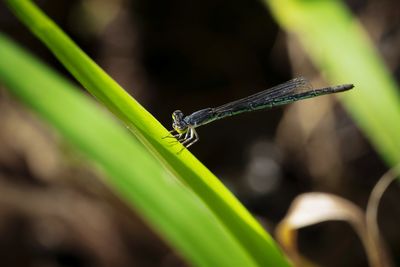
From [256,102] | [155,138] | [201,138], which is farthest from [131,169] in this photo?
[201,138]

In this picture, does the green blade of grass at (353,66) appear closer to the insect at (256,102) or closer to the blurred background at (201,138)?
the insect at (256,102)

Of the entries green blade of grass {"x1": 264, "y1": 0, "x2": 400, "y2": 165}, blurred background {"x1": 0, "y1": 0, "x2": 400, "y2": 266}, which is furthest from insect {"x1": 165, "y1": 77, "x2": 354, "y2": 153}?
blurred background {"x1": 0, "y1": 0, "x2": 400, "y2": 266}

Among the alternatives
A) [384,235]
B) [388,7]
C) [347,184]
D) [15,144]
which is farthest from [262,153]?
[15,144]

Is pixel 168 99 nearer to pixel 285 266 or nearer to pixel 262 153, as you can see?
pixel 262 153

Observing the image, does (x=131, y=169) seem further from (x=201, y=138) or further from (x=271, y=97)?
(x=201, y=138)

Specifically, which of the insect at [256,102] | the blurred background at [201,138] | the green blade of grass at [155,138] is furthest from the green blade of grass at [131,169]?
the blurred background at [201,138]
